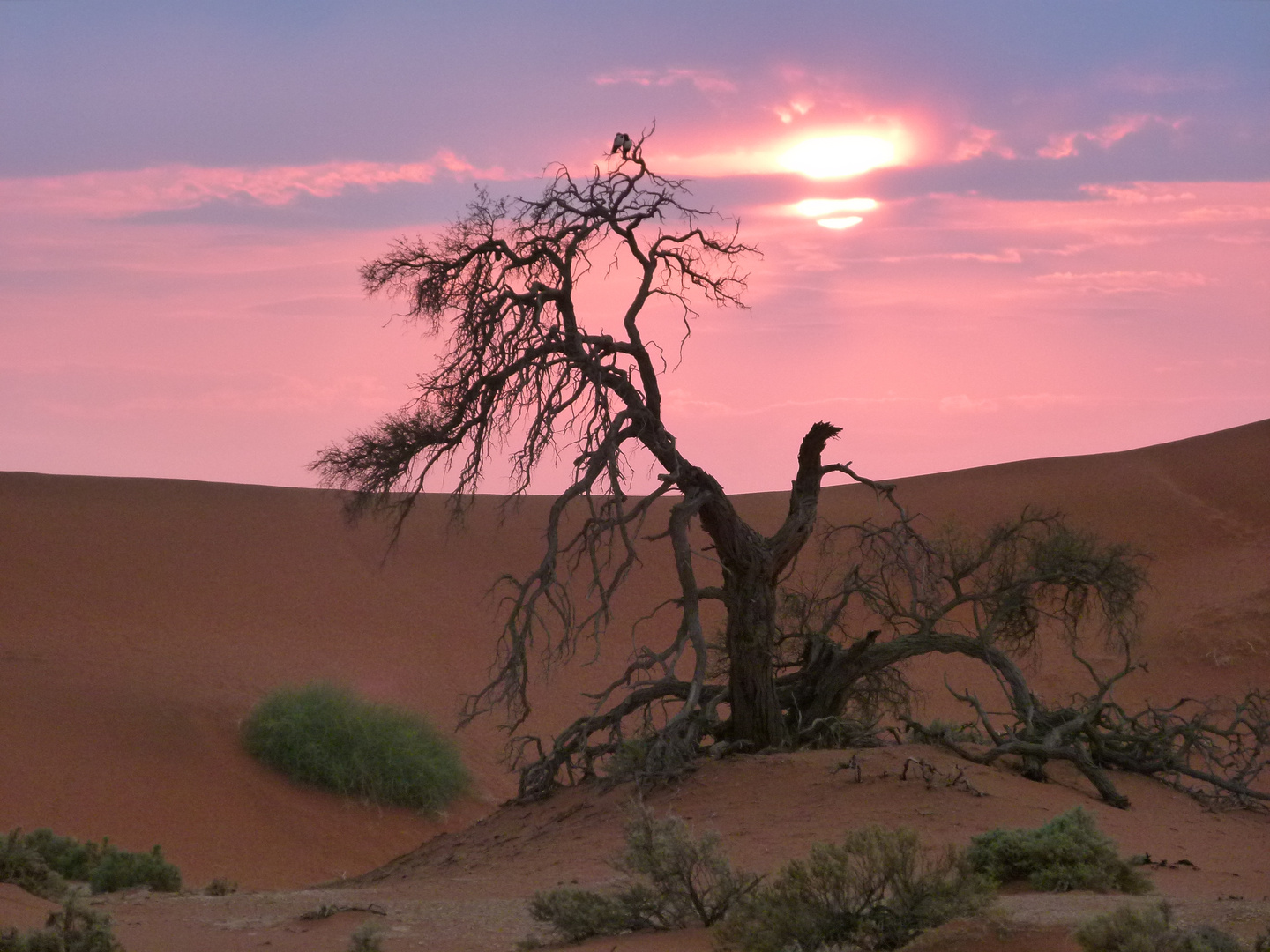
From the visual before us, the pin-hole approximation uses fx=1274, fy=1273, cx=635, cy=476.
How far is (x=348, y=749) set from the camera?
1909 centimetres

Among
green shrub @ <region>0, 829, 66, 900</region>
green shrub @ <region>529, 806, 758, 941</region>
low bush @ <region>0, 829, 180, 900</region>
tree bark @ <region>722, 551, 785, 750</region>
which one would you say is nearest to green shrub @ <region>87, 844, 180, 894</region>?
low bush @ <region>0, 829, 180, 900</region>

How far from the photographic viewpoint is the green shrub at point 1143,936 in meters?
5.02

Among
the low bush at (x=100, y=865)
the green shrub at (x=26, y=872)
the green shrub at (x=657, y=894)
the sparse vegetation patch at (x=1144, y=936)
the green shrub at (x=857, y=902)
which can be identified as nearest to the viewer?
the sparse vegetation patch at (x=1144, y=936)

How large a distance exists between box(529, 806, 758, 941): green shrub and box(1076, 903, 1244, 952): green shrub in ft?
6.15

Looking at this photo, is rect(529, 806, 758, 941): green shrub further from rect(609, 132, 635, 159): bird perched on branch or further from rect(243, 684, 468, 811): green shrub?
rect(243, 684, 468, 811): green shrub

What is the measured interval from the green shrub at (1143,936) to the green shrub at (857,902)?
2.16 feet

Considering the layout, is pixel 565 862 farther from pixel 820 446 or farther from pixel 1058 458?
pixel 1058 458

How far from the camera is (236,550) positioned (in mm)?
34375

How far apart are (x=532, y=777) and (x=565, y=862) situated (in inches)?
118

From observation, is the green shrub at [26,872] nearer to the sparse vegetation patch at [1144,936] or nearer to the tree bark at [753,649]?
the tree bark at [753,649]

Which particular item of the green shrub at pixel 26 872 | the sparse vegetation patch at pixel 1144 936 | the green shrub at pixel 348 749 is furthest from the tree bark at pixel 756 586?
the green shrub at pixel 348 749

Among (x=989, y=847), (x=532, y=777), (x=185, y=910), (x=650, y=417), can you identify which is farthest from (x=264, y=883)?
(x=989, y=847)

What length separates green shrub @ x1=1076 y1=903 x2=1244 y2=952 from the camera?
197 inches

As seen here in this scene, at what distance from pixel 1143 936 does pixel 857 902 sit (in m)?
1.34
